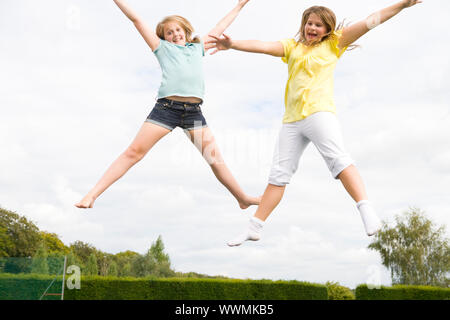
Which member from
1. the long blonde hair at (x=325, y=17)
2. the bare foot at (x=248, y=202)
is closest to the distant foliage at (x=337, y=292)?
the bare foot at (x=248, y=202)

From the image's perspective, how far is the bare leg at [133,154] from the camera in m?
5.67

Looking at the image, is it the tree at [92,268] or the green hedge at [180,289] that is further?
the tree at [92,268]

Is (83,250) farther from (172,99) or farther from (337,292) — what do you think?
(172,99)

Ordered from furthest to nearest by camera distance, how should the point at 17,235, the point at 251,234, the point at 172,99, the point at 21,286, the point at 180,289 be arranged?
1. the point at 17,235
2. the point at 180,289
3. the point at 21,286
4. the point at 172,99
5. the point at 251,234

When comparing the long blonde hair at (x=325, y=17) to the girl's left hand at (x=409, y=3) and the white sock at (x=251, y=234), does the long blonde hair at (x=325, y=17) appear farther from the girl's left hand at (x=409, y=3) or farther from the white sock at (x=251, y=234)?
the white sock at (x=251, y=234)

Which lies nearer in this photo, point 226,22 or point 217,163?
point 217,163

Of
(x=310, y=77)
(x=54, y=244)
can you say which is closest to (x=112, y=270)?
(x=54, y=244)

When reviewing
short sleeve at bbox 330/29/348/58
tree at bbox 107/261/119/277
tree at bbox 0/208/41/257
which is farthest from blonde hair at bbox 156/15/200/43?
tree at bbox 0/208/41/257

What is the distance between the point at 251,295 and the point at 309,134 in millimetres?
15184

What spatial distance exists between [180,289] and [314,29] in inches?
596

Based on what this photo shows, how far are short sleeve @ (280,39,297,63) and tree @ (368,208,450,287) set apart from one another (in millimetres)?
24837

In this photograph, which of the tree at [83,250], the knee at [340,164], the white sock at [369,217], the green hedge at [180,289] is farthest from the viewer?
the tree at [83,250]

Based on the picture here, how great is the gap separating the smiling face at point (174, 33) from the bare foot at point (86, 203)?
7.02 feet

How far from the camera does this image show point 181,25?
614 centimetres
